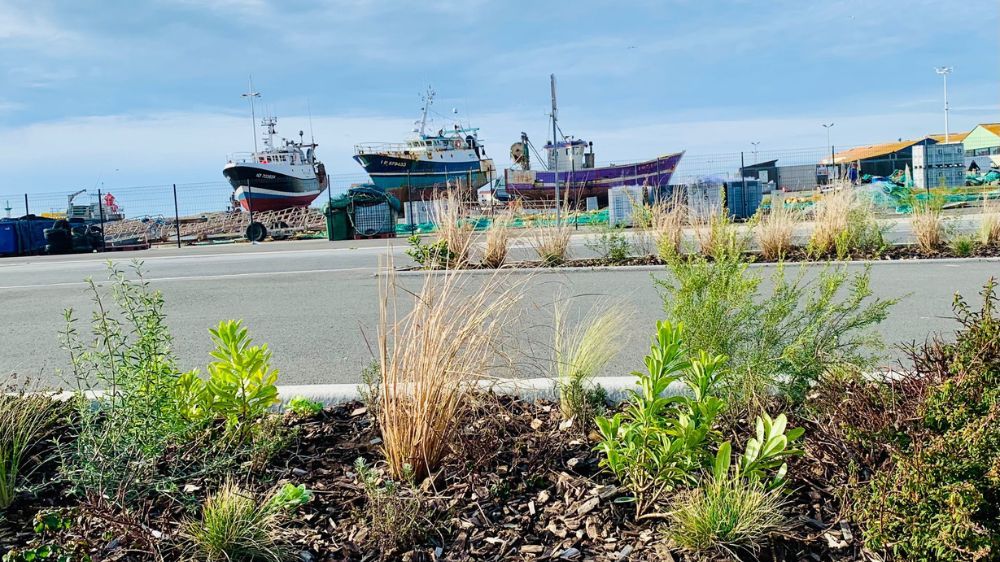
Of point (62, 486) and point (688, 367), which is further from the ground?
point (688, 367)

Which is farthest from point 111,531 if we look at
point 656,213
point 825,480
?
point 656,213

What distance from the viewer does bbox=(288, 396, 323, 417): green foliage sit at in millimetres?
3482

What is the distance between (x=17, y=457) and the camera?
2865 mm

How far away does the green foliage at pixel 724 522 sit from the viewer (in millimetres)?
2293

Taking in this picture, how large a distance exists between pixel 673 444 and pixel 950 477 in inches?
31.5

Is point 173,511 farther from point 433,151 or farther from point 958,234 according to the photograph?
point 433,151

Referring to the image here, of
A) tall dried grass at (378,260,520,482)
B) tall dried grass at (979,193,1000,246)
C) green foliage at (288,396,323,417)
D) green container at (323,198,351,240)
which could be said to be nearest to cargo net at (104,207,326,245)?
green container at (323,198,351,240)

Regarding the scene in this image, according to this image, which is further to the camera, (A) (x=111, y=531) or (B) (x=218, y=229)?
(B) (x=218, y=229)

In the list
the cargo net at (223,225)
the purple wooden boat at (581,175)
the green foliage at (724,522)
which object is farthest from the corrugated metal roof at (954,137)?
the green foliage at (724,522)

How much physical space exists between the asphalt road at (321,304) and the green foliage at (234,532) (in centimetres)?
124

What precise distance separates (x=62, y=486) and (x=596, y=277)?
761 centimetres

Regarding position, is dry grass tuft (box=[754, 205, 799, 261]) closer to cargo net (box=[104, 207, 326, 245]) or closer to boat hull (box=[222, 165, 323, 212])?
cargo net (box=[104, 207, 326, 245])

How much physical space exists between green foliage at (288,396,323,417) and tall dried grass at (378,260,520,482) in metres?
0.58

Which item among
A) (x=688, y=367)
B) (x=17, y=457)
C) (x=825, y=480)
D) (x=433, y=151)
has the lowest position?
(x=825, y=480)
